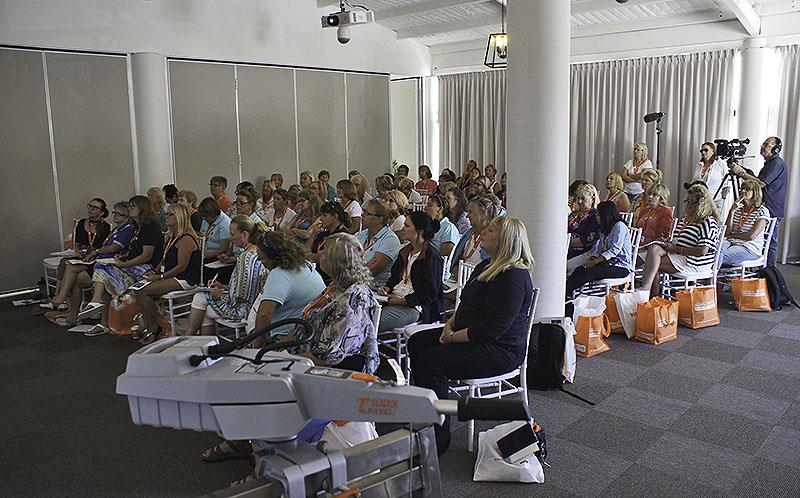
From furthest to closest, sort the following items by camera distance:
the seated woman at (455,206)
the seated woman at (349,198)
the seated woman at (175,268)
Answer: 1. the seated woman at (349,198)
2. the seated woman at (455,206)
3. the seated woman at (175,268)

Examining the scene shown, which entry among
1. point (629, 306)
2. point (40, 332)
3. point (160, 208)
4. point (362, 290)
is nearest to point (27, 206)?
point (160, 208)

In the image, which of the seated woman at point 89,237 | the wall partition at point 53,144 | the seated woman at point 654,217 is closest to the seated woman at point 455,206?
the seated woman at point 654,217

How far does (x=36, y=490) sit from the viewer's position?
317 cm

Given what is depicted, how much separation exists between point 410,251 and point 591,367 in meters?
1.45

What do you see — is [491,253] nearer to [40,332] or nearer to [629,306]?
[629,306]

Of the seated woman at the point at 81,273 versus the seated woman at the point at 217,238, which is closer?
the seated woman at the point at 217,238

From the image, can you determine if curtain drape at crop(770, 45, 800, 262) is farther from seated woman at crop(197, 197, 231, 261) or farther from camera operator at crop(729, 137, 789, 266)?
seated woman at crop(197, 197, 231, 261)

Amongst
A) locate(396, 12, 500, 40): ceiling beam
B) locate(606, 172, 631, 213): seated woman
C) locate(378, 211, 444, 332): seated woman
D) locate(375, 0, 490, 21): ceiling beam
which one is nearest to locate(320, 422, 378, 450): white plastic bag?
locate(378, 211, 444, 332): seated woman

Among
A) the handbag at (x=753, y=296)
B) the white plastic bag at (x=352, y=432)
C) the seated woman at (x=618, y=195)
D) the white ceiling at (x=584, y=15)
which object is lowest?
the handbag at (x=753, y=296)

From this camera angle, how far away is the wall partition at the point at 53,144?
7465 mm

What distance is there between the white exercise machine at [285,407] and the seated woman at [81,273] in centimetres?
516

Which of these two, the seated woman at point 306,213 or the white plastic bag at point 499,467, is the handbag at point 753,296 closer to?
the white plastic bag at point 499,467

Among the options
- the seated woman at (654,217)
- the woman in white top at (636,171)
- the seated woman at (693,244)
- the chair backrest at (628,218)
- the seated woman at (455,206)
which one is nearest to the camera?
the seated woman at (693,244)

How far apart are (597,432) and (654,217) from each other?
3365mm
